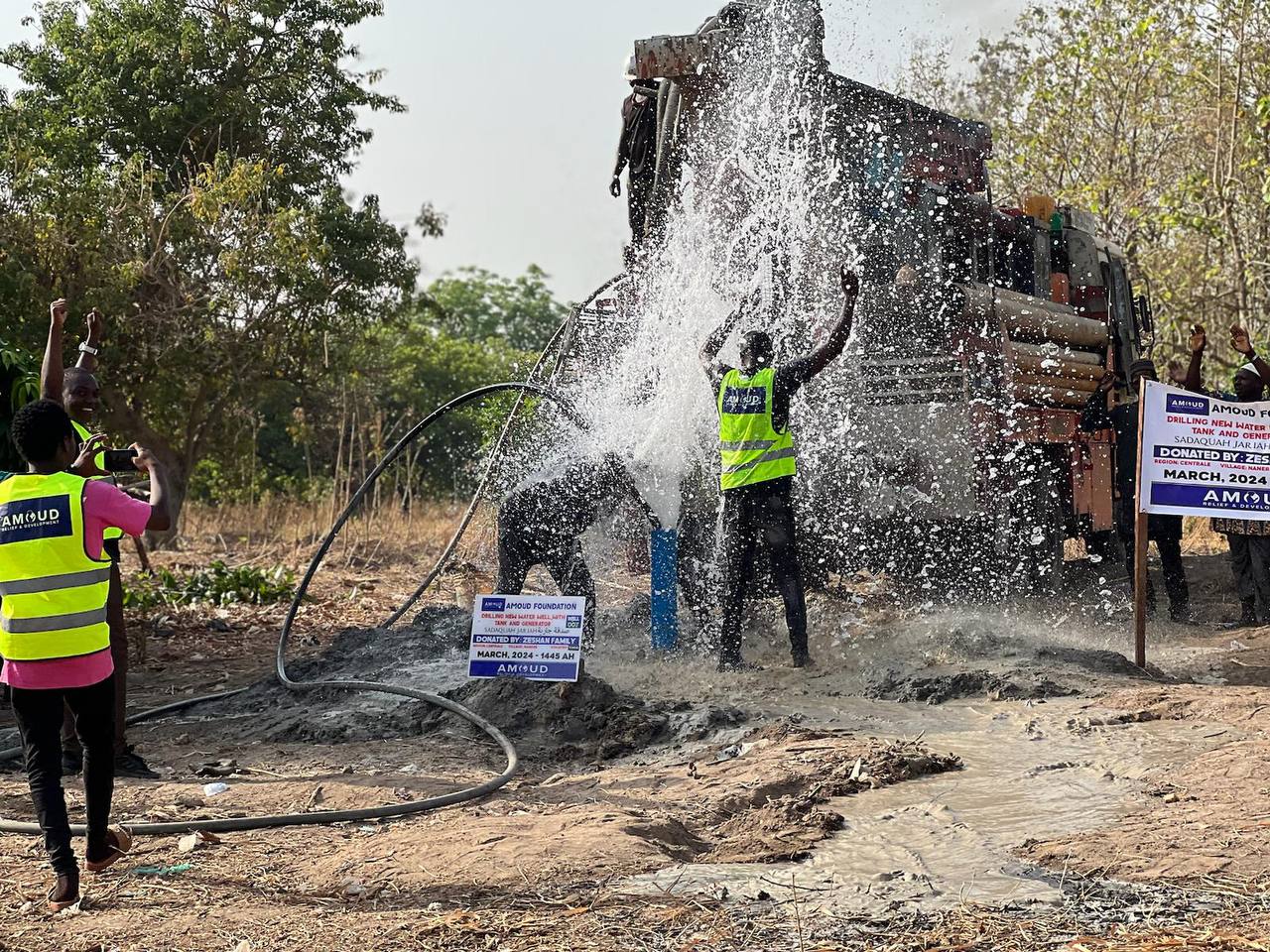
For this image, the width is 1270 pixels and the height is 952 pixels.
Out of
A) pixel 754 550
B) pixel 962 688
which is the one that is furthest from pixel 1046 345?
pixel 962 688

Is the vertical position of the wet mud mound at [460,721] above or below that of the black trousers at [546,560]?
below

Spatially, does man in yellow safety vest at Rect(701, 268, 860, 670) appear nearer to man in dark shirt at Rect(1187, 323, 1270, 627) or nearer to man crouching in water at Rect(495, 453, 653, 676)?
man crouching in water at Rect(495, 453, 653, 676)

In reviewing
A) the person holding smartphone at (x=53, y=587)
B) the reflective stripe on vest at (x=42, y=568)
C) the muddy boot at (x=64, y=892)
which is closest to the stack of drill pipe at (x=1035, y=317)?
the person holding smartphone at (x=53, y=587)

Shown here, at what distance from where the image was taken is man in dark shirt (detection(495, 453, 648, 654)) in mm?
7781

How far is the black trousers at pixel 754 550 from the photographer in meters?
7.67

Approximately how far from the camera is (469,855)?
4.39 metres

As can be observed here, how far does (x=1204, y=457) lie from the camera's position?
25.1 ft

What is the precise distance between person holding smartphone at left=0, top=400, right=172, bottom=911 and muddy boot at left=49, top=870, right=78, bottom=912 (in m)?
0.05

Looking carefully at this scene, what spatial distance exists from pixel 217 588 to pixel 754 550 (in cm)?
583

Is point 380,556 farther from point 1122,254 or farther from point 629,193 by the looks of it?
point 1122,254

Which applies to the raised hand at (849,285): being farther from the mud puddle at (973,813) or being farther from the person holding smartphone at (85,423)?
the person holding smartphone at (85,423)

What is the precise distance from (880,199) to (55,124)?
1127 centimetres

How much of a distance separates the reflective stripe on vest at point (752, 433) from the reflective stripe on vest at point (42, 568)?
4.21m

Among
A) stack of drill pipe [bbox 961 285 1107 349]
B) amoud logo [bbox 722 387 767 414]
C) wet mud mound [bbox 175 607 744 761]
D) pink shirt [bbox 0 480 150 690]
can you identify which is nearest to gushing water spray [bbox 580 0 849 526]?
stack of drill pipe [bbox 961 285 1107 349]
